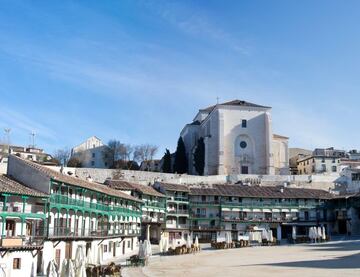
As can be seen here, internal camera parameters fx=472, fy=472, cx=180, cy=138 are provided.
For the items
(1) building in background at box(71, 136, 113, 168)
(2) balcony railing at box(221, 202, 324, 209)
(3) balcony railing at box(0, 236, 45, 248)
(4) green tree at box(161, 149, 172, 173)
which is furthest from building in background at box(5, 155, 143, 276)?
(1) building in background at box(71, 136, 113, 168)

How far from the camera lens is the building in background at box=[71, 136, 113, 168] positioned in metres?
119

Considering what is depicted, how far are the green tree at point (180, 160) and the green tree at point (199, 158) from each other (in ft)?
9.14

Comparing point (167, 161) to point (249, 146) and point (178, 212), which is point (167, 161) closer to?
point (249, 146)

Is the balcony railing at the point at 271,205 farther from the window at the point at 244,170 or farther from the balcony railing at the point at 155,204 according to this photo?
the window at the point at 244,170

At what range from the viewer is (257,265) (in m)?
39.1

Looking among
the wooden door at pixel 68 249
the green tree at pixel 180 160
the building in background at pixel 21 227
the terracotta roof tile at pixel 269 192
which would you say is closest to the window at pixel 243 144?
the green tree at pixel 180 160

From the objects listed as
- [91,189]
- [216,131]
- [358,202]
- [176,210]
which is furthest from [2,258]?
[216,131]

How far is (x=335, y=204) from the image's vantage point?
79750 mm

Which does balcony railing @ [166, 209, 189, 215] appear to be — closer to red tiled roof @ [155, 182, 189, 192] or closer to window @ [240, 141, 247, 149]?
red tiled roof @ [155, 182, 189, 192]

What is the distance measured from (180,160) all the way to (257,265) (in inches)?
2809

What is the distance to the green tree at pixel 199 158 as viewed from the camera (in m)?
106

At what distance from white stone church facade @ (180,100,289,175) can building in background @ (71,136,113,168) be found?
22.4 meters

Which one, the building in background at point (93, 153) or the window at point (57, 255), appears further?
the building in background at point (93, 153)

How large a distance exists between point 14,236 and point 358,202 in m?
57.3
